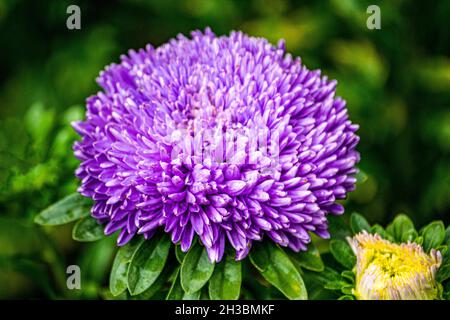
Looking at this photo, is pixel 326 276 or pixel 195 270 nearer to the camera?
pixel 195 270

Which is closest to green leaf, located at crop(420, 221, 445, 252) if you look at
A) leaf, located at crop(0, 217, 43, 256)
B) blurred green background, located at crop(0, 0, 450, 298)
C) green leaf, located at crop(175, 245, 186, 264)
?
green leaf, located at crop(175, 245, 186, 264)

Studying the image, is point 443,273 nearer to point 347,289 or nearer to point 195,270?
point 347,289

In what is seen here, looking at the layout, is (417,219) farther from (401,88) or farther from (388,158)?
(401,88)

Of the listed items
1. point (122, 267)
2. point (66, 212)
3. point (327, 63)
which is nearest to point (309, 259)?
point (122, 267)

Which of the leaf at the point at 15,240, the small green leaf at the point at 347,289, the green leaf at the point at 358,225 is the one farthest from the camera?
the leaf at the point at 15,240

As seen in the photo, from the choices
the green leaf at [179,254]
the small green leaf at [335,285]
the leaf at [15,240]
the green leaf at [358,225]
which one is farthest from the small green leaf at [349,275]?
the leaf at [15,240]

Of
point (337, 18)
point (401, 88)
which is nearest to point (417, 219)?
point (401, 88)

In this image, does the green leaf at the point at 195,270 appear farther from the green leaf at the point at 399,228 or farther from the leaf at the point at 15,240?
the leaf at the point at 15,240
